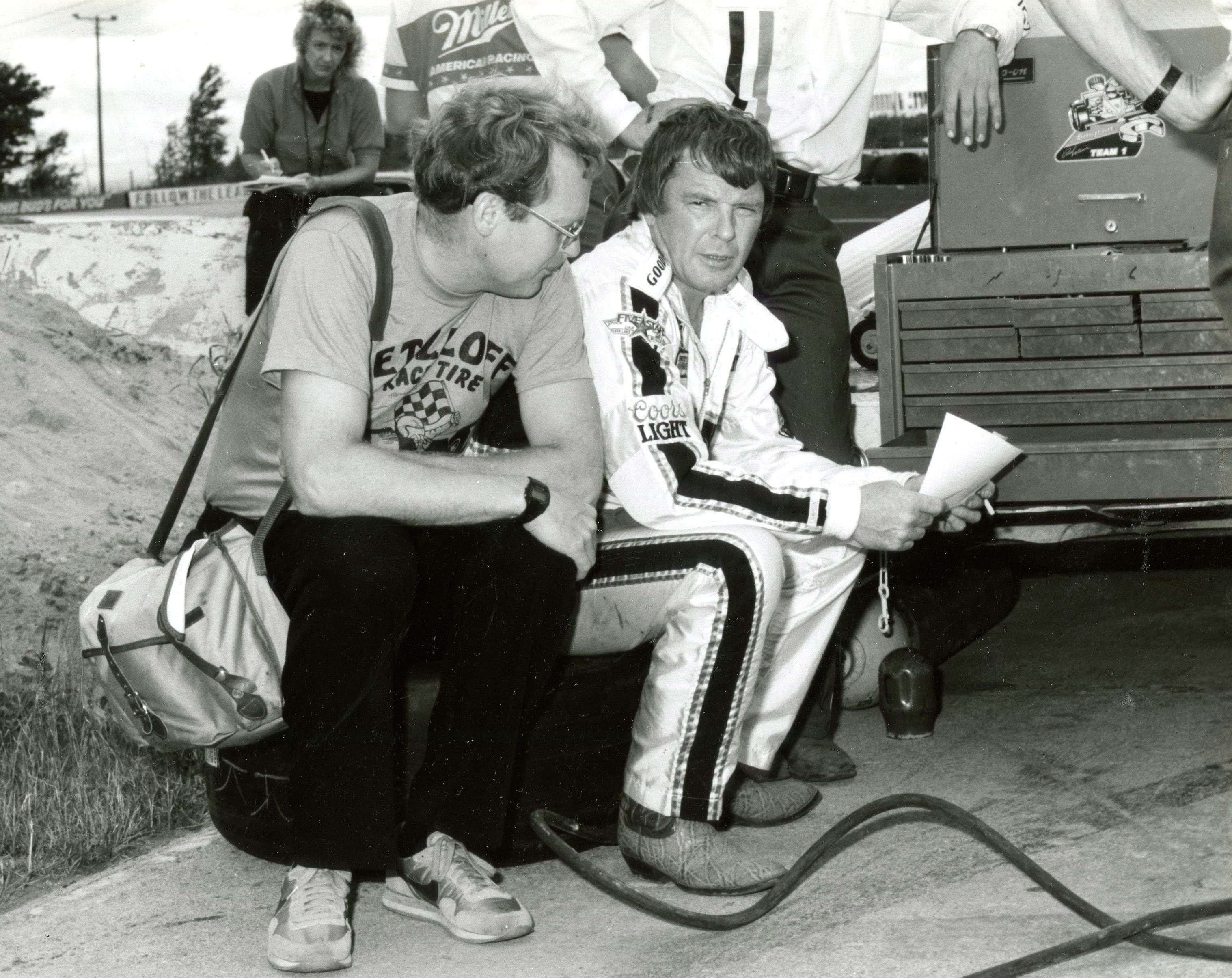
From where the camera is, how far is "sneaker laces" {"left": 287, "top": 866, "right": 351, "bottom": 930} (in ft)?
6.92

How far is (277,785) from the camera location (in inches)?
91.2

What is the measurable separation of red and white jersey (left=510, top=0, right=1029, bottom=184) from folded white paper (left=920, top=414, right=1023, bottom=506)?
987 millimetres

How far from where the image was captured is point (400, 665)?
2322mm

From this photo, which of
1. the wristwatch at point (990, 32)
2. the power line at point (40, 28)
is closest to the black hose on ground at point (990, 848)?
the wristwatch at point (990, 32)

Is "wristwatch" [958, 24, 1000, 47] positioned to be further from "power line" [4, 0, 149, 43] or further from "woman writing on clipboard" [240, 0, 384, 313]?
"power line" [4, 0, 149, 43]

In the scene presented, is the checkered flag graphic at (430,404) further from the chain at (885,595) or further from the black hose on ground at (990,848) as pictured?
the chain at (885,595)

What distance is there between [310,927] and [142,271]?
2764 mm

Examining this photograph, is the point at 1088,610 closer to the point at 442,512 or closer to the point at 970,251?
Result: the point at 970,251

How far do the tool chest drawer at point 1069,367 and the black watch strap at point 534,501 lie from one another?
2.72ft

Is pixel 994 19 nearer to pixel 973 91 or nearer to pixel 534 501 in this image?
pixel 973 91

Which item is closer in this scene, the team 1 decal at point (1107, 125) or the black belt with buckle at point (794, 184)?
the team 1 decal at point (1107, 125)

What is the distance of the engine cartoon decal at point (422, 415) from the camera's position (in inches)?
93.4

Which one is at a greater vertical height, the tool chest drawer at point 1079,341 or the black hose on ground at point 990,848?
the tool chest drawer at point 1079,341

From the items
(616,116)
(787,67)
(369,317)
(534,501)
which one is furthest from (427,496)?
(787,67)
